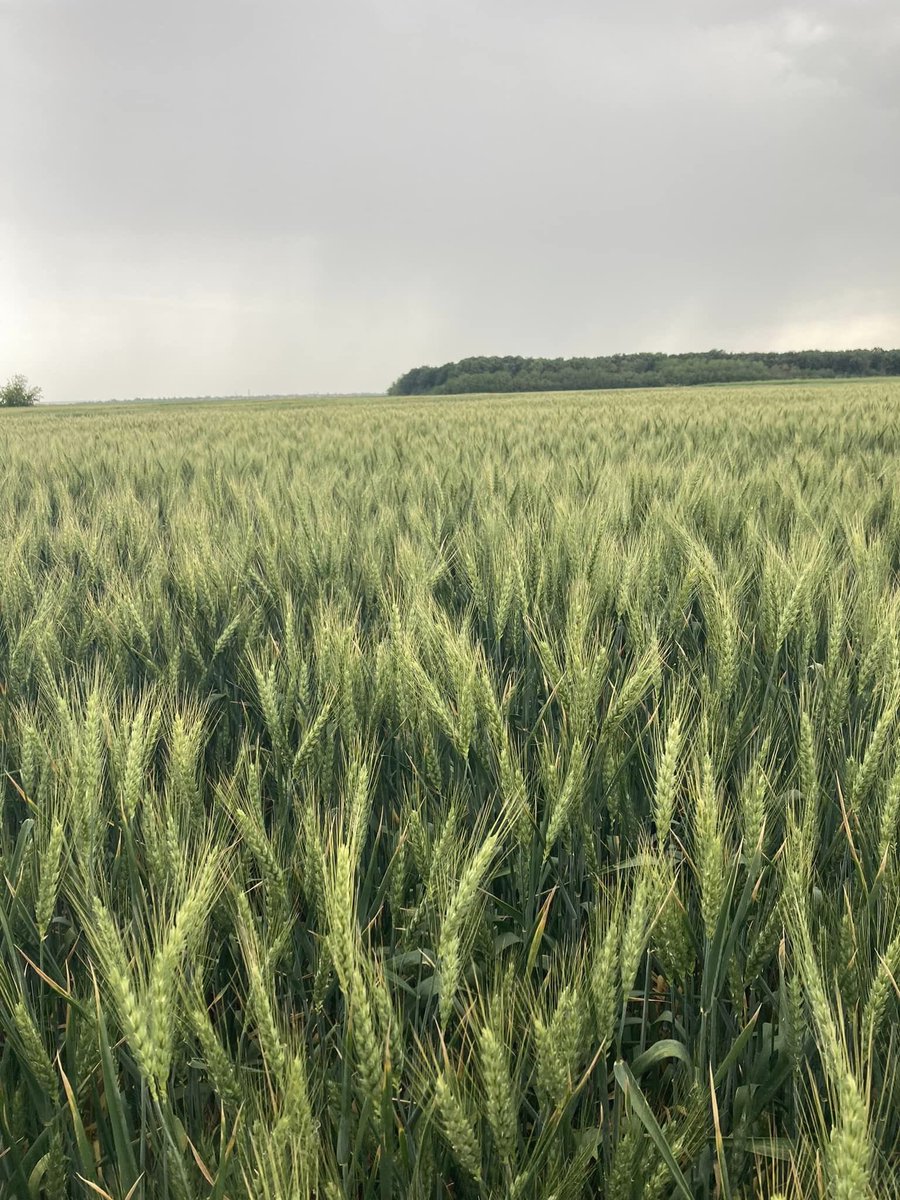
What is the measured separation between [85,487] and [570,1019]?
4880 millimetres

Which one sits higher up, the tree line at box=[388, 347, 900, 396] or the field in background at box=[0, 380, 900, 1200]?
the tree line at box=[388, 347, 900, 396]

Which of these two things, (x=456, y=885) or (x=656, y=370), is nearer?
(x=456, y=885)

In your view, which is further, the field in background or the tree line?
the tree line

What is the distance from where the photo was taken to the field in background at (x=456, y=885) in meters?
0.70

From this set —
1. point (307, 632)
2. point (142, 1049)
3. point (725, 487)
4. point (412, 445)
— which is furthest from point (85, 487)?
point (142, 1049)

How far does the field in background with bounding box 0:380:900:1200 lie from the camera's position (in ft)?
2.31

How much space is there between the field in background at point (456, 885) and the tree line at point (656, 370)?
58.6m

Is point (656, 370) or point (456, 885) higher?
point (656, 370)

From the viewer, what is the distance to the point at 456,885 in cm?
92

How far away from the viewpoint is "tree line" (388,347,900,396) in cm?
6138

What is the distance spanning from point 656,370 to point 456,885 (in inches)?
2711

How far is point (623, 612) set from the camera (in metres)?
1.90

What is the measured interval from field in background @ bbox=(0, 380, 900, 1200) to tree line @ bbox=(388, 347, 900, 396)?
58600 millimetres

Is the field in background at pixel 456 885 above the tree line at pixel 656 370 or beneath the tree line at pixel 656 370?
beneath
